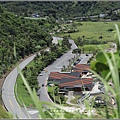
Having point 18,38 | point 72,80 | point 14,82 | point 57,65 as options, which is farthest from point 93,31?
point 14,82

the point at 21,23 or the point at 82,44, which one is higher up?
the point at 21,23

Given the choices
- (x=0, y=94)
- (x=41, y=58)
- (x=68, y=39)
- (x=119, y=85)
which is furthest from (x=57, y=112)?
(x=68, y=39)

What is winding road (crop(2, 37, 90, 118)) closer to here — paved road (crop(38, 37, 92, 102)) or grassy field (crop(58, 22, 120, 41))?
paved road (crop(38, 37, 92, 102))

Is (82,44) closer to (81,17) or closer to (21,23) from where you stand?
(21,23)

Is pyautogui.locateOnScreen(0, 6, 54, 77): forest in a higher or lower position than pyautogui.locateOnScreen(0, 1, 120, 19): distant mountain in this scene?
lower

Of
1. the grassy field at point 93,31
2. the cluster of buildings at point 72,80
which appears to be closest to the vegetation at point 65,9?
the grassy field at point 93,31

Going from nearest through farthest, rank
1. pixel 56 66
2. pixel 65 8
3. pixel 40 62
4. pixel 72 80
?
pixel 72 80 → pixel 40 62 → pixel 56 66 → pixel 65 8

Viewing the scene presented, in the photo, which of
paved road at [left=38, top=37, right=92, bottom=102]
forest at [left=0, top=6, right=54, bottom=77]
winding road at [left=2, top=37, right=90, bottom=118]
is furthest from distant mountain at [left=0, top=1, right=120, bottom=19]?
winding road at [left=2, top=37, right=90, bottom=118]

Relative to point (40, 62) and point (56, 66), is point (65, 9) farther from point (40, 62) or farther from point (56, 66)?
point (40, 62)
